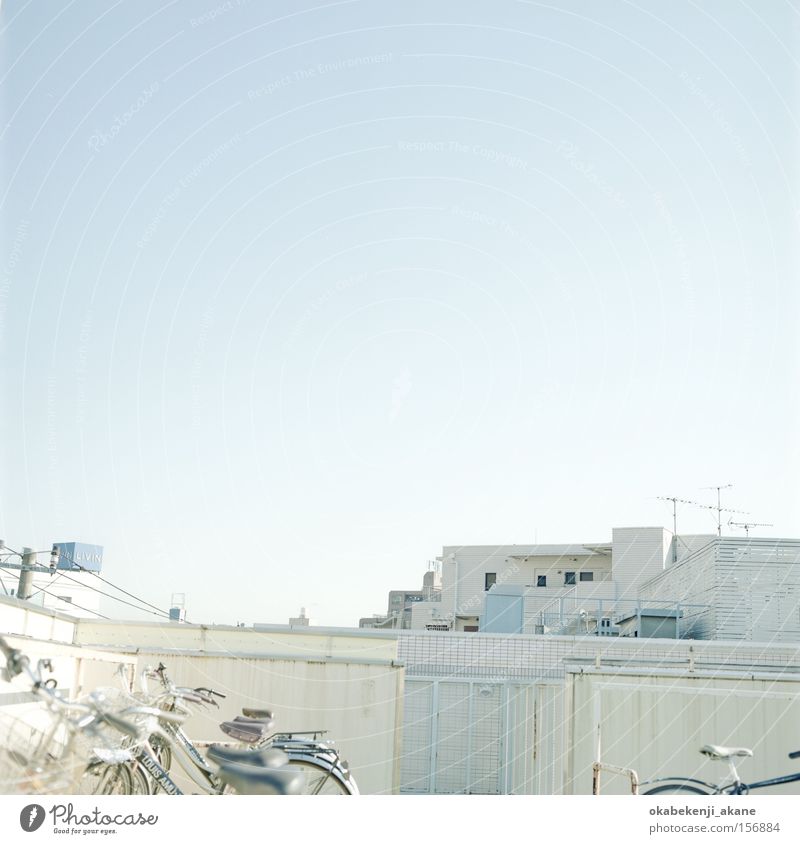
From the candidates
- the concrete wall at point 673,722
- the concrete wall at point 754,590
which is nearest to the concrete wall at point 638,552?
the concrete wall at point 754,590

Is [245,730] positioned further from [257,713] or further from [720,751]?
[720,751]

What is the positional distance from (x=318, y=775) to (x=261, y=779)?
1.07 m

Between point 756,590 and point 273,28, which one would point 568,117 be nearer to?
point 273,28

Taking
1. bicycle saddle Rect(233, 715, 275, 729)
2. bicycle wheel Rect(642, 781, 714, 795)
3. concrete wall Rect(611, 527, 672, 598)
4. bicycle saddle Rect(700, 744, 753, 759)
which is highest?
concrete wall Rect(611, 527, 672, 598)

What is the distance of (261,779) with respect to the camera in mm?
3504

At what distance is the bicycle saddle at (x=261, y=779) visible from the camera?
3502mm

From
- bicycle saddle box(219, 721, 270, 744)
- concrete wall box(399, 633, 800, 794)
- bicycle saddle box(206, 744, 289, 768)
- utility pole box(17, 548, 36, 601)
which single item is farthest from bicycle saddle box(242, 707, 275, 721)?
utility pole box(17, 548, 36, 601)

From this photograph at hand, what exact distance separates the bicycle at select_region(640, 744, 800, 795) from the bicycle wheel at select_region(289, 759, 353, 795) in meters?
1.58

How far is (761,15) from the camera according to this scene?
5680 millimetres

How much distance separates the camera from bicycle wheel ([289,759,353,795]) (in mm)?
4469

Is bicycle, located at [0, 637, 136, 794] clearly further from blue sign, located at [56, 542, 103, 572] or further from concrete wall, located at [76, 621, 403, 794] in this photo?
blue sign, located at [56, 542, 103, 572]

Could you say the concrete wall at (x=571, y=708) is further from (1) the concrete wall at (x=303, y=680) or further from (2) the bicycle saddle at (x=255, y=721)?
(2) the bicycle saddle at (x=255, y=721)

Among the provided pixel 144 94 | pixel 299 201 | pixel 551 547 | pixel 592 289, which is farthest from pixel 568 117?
pixel 551 547

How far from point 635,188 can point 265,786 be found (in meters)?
4.47
